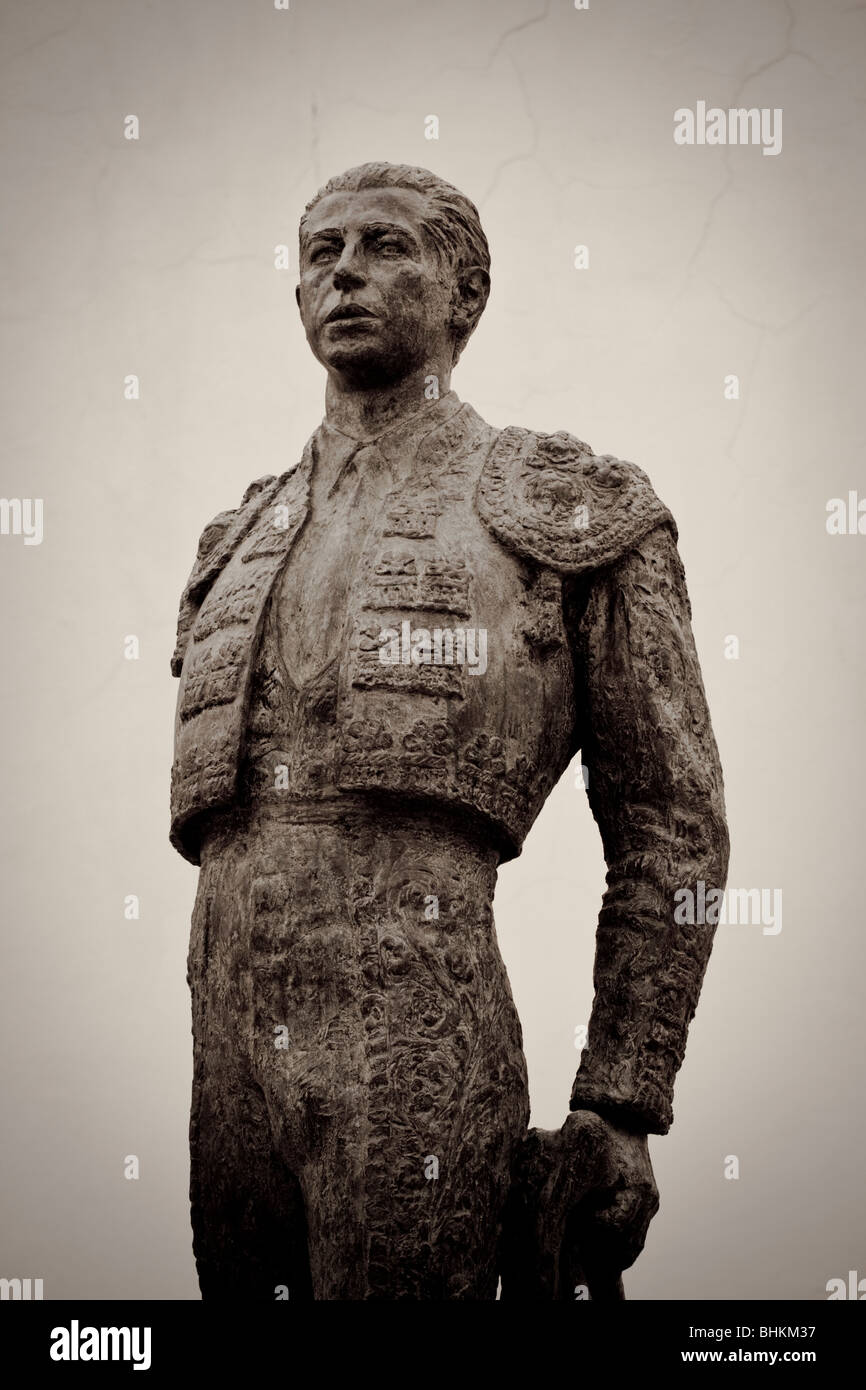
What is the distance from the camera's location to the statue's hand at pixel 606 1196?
604 centimetres

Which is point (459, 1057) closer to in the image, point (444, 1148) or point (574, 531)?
point (444, 1148)

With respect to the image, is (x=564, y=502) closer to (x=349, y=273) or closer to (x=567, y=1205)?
(x=349, y=273)

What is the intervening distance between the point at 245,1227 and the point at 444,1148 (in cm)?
63

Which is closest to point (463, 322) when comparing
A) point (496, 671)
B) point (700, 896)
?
point (496, 671)

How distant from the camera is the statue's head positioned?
6.66m

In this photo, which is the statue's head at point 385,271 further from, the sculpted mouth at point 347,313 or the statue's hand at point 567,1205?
the statue's hand at point 567,1205

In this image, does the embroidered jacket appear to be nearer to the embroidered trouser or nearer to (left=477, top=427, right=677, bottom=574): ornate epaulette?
(left=477, top=427, right=677, bottom=574): ornate epaulette

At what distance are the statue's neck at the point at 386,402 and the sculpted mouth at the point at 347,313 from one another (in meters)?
0.23

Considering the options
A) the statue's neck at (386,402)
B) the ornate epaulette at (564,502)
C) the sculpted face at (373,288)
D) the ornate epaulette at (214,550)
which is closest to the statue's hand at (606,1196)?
the ornate epaulette at (564,502)

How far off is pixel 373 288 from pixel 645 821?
1.63 m

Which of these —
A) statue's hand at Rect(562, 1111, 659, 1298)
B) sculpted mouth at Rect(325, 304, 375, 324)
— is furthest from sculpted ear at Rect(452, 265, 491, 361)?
statue's hand at Rect(562, 1111, 659, 1298)

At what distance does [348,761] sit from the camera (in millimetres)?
6074

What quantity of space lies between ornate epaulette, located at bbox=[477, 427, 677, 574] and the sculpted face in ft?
1.27

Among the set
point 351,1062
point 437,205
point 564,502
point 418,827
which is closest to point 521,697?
point 418,827
